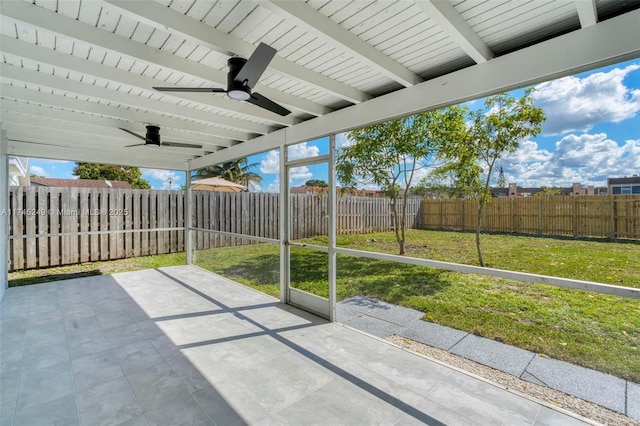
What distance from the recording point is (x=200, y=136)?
15.7ft

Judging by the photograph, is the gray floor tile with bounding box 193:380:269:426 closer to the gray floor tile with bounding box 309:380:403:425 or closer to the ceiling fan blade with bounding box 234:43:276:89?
the gray floor tile with bounding box 309:380:403:425

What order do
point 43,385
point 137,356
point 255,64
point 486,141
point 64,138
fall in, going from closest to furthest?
point 255,64 < point 43,385 < point 137,356 < point 486,141 < point 64,138

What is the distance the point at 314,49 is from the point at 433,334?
2.99 m

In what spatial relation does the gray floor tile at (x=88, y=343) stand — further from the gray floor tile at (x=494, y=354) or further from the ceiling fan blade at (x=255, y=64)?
the gray floor tile at (x=494, y=354)

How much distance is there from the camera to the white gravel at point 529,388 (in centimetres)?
191

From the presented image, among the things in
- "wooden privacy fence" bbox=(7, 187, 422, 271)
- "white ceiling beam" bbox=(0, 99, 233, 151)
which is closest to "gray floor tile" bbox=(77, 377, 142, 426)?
"wooden privacy fence" bbox=(7, 187, 422, 271)

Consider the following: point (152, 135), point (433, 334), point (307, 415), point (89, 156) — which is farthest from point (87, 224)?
point (433, 334)

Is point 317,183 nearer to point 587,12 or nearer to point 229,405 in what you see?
point 229,405

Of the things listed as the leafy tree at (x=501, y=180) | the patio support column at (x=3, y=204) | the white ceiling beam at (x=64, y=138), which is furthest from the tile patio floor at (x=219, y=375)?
the leafy tree at (x=501, y=180)

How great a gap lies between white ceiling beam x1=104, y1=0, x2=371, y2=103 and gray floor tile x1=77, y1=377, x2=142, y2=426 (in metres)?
2.45

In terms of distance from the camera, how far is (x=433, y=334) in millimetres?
3125

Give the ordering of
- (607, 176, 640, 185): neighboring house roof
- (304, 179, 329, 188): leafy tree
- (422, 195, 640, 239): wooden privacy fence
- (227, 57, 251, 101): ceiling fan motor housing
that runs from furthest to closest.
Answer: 1. (304, 179, 329, 188): leafy tree
2. (422, 195, 640, 239): wooden privacy fence
3. (607, 176, 640, 185): neighboring house roof
4. (227, 57, 251, 101): ceiling fan motor housing

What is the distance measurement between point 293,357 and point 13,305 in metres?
4.11

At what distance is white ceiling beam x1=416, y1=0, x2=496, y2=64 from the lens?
1.59m
